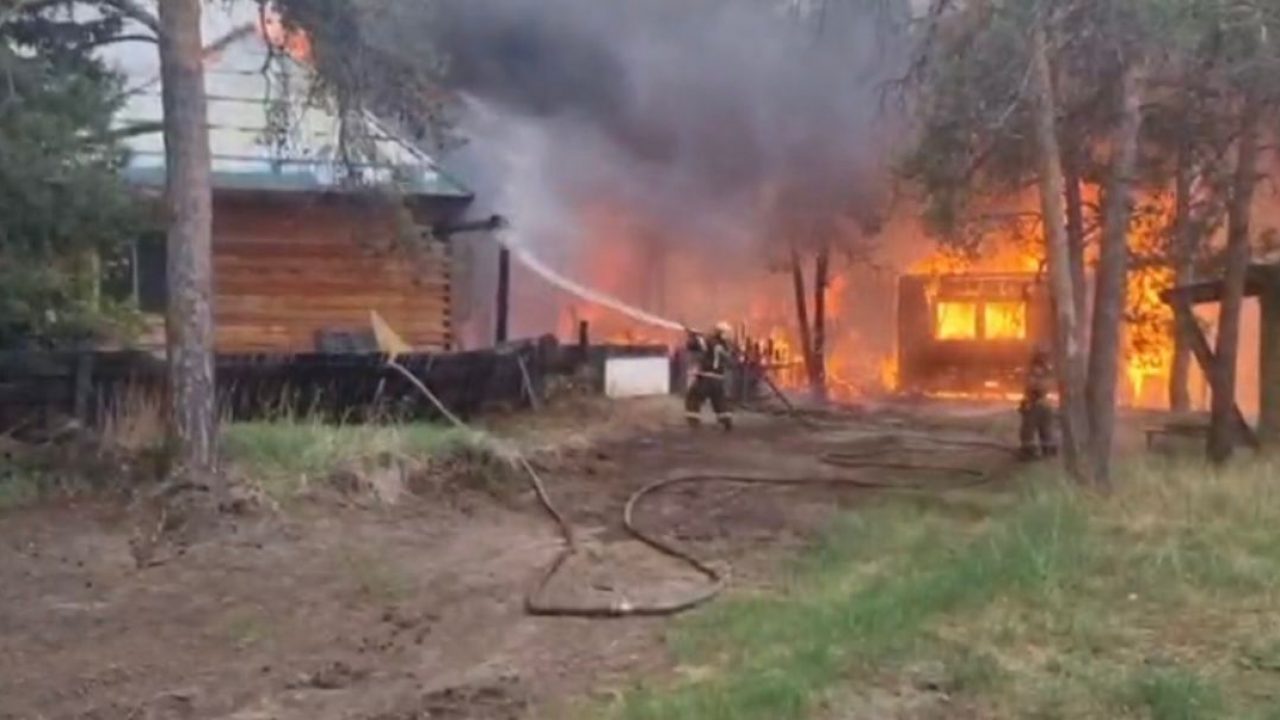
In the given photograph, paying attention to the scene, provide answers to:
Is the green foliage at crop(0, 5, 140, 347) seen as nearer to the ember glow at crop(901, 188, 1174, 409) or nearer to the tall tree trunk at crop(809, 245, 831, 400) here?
the ember glow at crop(901, 188, 1174, 409)

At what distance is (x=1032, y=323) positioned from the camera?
26.7 m

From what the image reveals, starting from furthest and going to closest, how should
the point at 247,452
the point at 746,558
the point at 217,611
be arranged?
the point at 247,452, the point at 746,558, the point at 217,611

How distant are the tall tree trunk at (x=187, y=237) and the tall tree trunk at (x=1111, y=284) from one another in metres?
6.02

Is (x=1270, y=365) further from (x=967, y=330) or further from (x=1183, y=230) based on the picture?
(x=967, y=330)

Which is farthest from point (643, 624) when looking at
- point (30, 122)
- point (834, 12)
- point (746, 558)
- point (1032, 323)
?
point (1032, 323)

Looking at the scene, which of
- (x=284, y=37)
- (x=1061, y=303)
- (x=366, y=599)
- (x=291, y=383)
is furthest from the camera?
(x=291, y=383)

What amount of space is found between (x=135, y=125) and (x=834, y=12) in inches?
325

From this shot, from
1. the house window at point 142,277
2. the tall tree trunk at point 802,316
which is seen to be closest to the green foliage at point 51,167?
the house window at point 142,277

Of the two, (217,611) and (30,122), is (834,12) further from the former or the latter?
(217,611)

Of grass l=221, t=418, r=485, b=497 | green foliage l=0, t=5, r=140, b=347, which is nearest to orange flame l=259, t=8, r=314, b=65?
green foliage l=0, t=5, r=140, b=347

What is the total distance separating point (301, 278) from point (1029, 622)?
14.0m

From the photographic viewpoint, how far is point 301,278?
60.0 ft

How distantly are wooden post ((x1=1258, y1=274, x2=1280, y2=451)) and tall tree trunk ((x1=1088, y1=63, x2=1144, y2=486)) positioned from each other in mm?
3627

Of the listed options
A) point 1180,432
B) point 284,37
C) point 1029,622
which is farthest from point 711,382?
point 1029,622
